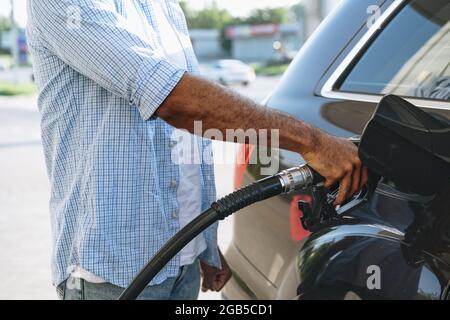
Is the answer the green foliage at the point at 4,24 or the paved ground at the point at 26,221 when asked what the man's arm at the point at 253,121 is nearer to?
the paved ground at the point at 26,221

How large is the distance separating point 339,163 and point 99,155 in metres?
0.64

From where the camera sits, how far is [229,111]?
1.48m

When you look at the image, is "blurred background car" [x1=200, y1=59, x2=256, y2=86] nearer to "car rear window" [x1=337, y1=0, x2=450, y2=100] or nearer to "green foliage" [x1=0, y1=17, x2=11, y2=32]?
"car rear window" [x1=337, y1=0, x2=450, y2=100]

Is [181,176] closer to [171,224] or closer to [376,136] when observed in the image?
[171,224]

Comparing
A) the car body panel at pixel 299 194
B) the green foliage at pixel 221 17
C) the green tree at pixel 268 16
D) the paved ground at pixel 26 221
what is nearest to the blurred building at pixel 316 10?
the paved ground at pixel 26 221

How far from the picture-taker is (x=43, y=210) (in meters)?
6.23

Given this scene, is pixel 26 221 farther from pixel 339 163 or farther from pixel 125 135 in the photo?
pixel 339 163

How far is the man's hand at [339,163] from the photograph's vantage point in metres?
1.42

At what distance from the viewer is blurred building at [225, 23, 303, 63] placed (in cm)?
6191

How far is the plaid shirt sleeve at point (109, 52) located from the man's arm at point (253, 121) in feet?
0.14

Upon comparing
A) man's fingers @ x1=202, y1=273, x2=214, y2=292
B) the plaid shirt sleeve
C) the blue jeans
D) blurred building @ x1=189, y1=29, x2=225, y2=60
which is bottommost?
blurred building @ x1=189, y1=29, x2=225, y2=60

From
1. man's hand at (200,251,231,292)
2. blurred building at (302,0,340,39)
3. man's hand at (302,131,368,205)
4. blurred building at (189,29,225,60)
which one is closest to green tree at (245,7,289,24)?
blurred building at (189,29,225,60)

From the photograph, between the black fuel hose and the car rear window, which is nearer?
the black fuel hose

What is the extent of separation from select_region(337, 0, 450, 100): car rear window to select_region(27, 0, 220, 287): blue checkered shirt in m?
0.71
